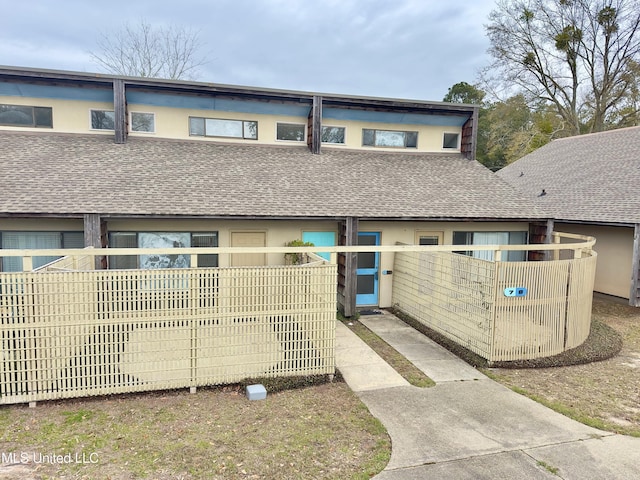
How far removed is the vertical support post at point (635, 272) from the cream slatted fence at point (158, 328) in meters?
10.4

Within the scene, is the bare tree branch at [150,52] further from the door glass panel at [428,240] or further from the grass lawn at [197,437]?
the grass lawn at [197,437]

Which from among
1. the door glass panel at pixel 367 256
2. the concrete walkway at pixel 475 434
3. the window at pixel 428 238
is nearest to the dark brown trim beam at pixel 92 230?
the concrete walkway at pixel 475 434

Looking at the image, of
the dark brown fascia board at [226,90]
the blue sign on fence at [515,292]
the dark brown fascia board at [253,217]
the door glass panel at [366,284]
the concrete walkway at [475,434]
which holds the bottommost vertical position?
the concrete walkway at [475,434]

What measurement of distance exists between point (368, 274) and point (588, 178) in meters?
10.6

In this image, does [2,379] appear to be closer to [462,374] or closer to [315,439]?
[315,439]

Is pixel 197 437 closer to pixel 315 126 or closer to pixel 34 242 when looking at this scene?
pixel 34 242

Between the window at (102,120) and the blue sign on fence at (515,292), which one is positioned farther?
the window at (102,120)

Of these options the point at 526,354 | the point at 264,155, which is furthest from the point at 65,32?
the point at 526,354

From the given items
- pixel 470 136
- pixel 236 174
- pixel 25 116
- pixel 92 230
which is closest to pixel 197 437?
pixel 92 230

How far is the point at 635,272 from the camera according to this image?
449 inches

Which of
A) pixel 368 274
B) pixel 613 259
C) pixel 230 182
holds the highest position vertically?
pixel 230 182

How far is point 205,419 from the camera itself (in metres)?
4.95

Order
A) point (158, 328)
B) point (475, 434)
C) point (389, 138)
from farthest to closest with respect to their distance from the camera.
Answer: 1. point (389, 138)
2. point (158, 328)
3. point (475, 434)

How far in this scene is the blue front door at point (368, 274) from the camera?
428 inches
